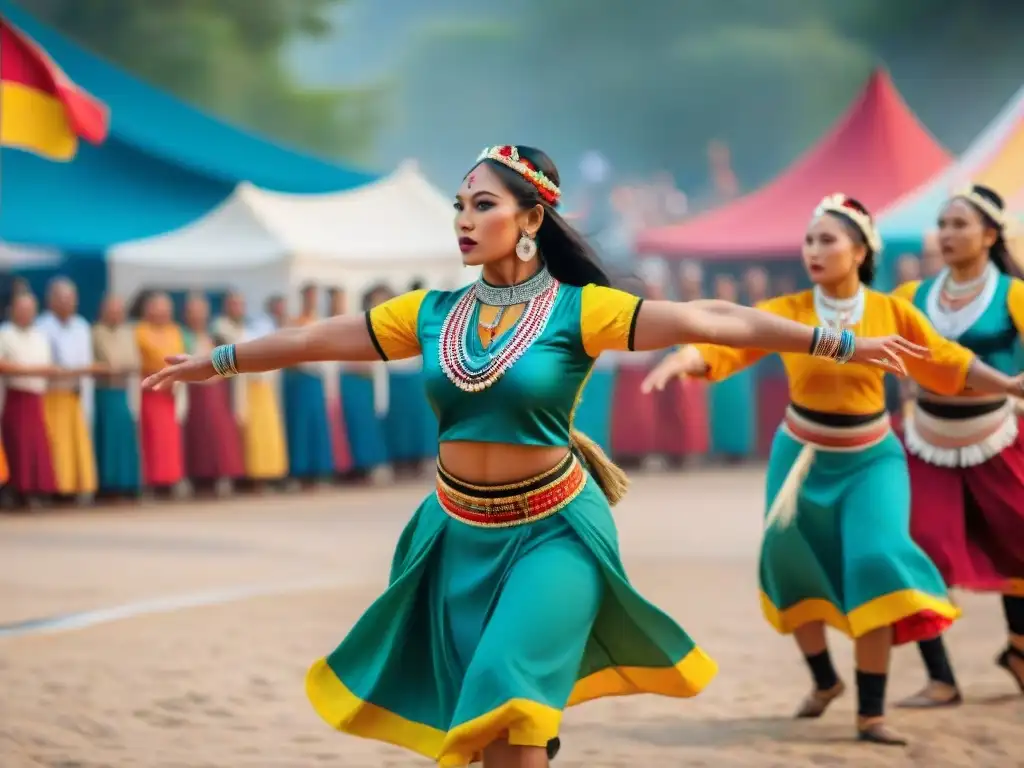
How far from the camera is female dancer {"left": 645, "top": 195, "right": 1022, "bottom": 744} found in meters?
5.51

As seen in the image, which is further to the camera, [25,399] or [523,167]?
[25,399]

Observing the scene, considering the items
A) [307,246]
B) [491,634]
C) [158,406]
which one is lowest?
[491,634]

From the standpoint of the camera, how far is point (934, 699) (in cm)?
613

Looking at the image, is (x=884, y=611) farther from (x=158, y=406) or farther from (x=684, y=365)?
(x=158, y=406)

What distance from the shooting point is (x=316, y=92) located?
48719 millimetres

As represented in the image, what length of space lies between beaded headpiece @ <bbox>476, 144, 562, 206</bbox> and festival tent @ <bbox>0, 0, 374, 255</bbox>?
10.7m

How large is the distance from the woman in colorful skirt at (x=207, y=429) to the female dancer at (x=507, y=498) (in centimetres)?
977

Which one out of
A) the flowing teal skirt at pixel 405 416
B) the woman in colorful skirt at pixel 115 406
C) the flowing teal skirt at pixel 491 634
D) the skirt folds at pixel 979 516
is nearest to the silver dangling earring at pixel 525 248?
the flowing teal skirt at pixel 491 634

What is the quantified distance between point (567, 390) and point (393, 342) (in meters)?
0.49

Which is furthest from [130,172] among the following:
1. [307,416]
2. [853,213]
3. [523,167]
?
[523,167]

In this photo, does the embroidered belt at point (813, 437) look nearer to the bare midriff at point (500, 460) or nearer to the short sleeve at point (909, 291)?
the short sleeve at point (909, 291)

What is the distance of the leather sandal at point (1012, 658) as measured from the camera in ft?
21.0

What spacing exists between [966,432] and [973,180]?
10.7 meters

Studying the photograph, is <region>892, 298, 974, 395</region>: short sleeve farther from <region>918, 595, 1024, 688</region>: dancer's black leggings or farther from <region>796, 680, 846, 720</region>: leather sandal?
<region>796, 680, 846, 720</region>: leather sandal
